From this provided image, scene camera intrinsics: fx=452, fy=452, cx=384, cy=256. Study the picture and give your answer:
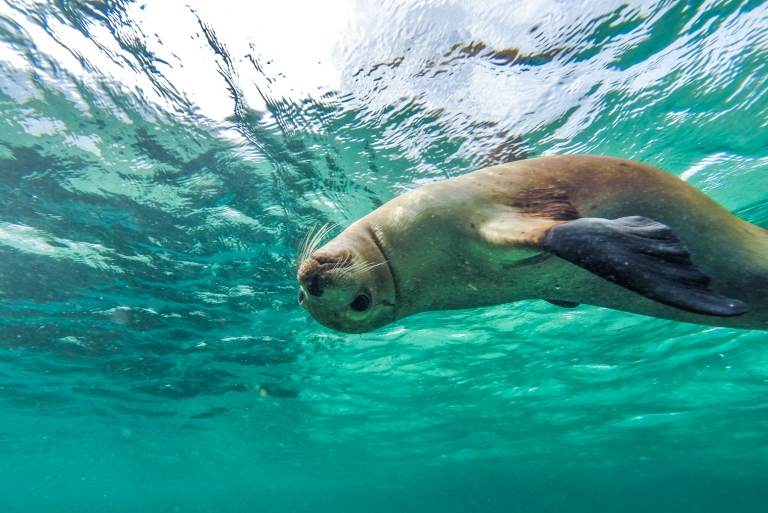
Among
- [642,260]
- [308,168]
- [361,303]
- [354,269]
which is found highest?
[308,168]

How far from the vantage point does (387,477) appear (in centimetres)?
5019

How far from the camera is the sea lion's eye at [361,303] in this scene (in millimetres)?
2375

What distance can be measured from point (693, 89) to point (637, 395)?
1848cm

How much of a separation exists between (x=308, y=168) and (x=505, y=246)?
5.57 meters

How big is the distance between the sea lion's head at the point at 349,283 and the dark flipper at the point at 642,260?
947 mm

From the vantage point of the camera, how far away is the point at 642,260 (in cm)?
172

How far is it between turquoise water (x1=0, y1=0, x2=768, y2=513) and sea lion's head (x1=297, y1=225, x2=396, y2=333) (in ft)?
11.2

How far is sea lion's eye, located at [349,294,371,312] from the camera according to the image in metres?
2.38

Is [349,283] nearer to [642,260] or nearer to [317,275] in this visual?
[317,275]

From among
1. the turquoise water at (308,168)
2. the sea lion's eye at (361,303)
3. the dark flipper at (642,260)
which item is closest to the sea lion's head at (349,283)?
the sea lion's eye at (361,303)

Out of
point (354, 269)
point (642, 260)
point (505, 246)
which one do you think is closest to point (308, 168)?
point (354, 269)

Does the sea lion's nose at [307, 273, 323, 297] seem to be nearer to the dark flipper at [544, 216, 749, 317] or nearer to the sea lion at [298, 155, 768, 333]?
the sea lion at [298, 155, 768, 333]

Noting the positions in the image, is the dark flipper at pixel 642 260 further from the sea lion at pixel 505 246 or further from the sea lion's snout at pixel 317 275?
the sea lion's snout at pixel 317 275

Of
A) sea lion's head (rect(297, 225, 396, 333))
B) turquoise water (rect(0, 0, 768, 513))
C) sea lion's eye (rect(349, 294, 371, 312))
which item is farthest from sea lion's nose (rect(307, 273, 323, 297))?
turquoise water (rect(0, 0, 768, 513))
